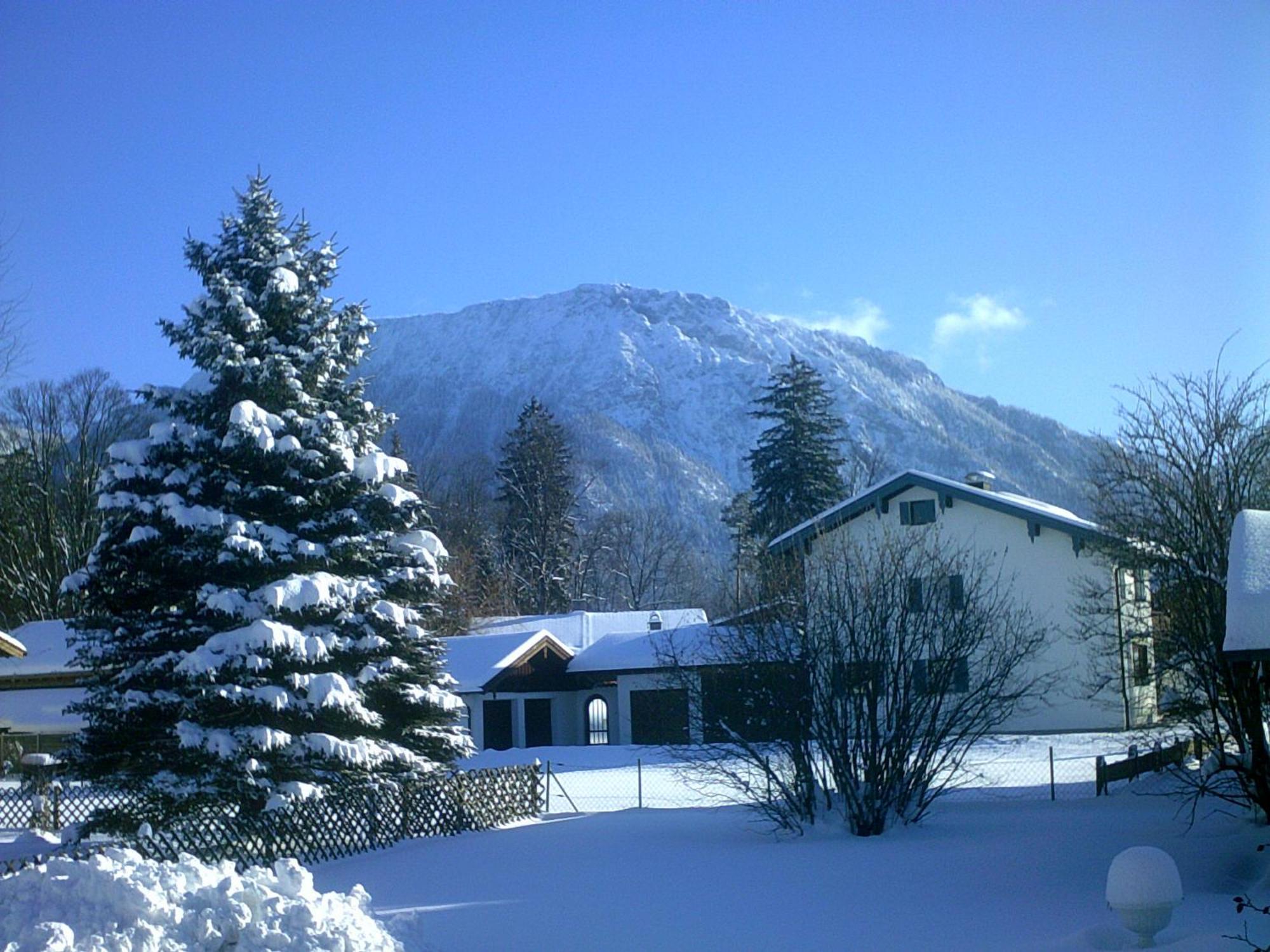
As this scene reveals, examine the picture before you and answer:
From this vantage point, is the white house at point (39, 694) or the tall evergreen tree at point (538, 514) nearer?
the white house at point (39, 694)

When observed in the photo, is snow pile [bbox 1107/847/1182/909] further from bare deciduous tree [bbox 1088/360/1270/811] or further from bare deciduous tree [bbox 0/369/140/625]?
bare deciduous tree [bbox 0/369/140/625]

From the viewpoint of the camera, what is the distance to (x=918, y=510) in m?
42.3

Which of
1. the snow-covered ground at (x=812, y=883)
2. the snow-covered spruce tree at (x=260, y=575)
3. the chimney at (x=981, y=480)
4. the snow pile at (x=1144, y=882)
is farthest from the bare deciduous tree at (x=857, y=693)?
the chimney at (x=981, y=480)

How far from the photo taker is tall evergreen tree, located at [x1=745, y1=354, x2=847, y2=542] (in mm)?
56844

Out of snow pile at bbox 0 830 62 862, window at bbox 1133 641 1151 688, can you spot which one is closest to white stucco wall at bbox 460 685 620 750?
snow pile at bbox 0 830 62 862

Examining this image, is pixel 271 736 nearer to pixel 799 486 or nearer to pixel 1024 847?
pixel 1024 847

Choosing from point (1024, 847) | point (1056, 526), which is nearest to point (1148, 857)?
point (1024, 847)

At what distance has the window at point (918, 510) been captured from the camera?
1662 inches

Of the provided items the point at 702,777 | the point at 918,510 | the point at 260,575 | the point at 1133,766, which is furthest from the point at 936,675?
the point at 918,510

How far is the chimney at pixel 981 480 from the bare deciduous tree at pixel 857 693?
2666 centimetres

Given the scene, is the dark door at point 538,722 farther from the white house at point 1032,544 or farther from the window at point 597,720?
the white house at point 1032,544

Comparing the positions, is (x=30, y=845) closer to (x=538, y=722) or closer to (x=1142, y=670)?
(x=1142, y=670)

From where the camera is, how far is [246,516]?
19469 mm

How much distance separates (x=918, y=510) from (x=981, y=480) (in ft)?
12.9
